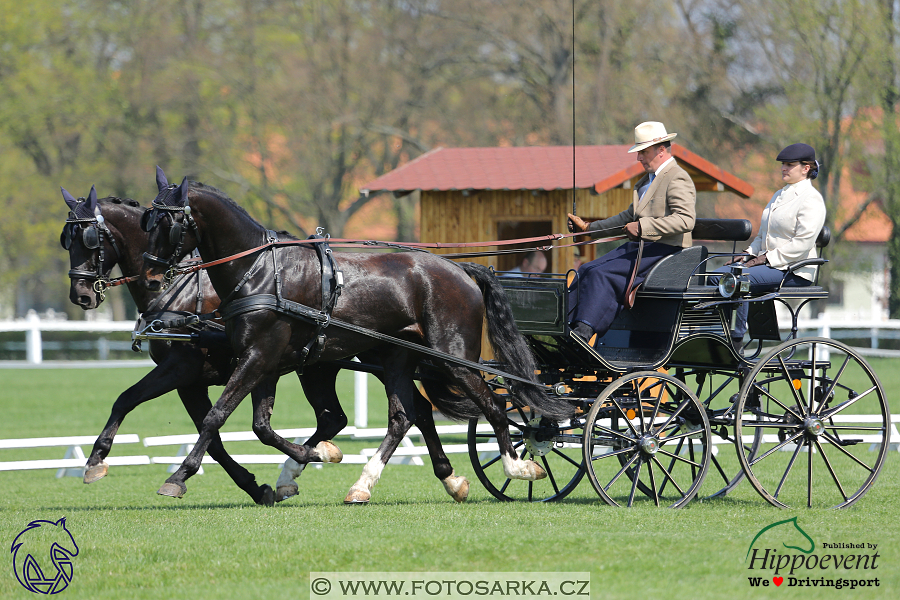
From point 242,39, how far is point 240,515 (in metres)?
25.4

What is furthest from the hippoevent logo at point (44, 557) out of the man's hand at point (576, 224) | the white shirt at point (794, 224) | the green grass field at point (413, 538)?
the white shirt at point (794, 224)

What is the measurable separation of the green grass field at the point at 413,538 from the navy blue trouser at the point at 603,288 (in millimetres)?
1272

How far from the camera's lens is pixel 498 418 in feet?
25.2

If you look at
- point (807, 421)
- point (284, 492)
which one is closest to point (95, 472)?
point (284, 492)

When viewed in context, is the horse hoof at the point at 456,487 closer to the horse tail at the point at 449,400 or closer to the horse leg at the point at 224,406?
the horse tail at the point at 449,400

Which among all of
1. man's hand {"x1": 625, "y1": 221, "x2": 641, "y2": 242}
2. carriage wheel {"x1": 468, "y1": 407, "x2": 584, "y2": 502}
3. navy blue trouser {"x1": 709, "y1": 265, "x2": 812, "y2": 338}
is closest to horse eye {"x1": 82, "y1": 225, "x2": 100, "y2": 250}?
carriage wheel {"x1": 468, "y1": 407, "x2": 584, "y2": 502}

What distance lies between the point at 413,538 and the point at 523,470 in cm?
181

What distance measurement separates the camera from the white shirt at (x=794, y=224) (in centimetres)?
740

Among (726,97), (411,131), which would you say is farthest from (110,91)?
(726,97)

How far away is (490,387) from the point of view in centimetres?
798

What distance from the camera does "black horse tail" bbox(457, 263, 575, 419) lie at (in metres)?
7.52

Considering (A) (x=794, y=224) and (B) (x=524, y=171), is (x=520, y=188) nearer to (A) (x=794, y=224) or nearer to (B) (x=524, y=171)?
(B) (x=524, y=171)

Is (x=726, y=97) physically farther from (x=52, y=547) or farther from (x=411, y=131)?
(x=52, y=547)

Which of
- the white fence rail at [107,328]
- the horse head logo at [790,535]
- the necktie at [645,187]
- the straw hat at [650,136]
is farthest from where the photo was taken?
the white fence rail at [107,328]
